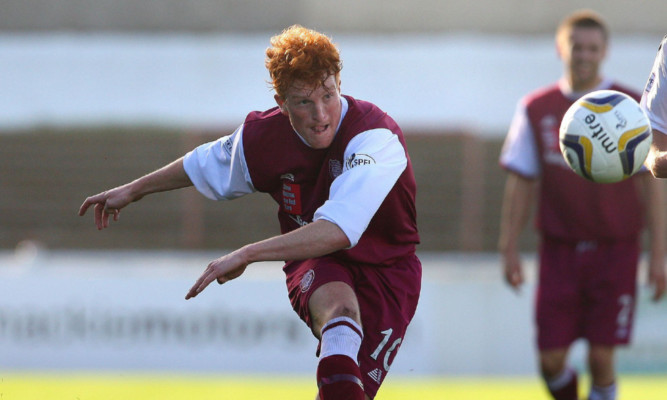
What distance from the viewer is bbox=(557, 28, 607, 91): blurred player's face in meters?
6.41

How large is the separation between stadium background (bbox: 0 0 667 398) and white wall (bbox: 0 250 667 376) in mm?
16

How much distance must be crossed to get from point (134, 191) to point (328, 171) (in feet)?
2.95

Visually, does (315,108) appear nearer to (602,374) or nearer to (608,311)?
(608,311)

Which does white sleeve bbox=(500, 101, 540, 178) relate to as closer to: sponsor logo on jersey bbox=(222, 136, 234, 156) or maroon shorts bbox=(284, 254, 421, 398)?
maroon shorts bbox=(284, 254, 421, 398)

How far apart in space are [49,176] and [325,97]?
12525 mm

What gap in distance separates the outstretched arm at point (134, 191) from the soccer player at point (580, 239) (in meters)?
2.65

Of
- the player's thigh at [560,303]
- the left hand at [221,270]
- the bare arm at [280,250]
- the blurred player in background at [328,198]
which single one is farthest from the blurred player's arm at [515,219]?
the left hand at [221,270]

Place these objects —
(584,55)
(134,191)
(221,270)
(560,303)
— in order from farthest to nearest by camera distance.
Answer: (560,303)
(584,55)
(134,191)
(221,270)

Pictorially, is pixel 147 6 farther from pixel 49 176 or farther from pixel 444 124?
pixel 444 124

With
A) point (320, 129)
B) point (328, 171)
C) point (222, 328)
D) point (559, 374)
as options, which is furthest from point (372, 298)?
point (222, 328)

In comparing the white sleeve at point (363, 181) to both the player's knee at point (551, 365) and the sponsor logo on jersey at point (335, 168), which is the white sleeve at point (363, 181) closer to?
the sponsor logo on jersey at point (335, 168)

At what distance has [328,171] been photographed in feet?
14.8

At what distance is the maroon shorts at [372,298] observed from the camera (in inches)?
178

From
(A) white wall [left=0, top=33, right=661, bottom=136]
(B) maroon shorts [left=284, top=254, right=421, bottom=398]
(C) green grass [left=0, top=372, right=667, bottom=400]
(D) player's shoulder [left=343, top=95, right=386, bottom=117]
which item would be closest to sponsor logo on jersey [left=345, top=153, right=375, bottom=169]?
(D) player's shoulder [left=343, top=95, right=386, bottom=117]
